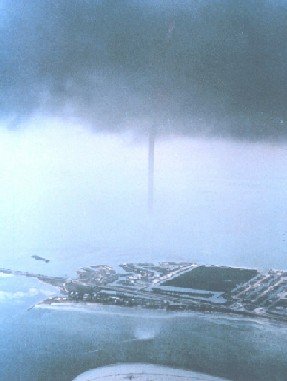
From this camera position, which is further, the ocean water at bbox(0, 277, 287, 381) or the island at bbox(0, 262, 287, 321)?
the island at bbox(0, 262, 287, 321)

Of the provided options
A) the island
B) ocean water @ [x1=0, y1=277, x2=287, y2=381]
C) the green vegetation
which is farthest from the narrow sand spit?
the green vegetation

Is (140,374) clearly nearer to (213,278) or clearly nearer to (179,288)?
(179,288)

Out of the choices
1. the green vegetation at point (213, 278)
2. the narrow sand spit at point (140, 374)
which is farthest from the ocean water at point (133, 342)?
the green vegetation at point (213, 278)

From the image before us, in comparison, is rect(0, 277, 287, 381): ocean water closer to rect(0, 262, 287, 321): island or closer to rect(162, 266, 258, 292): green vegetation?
rect(0, 262, 287, 321): island

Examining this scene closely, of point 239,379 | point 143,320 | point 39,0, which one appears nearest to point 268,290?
point 239,379

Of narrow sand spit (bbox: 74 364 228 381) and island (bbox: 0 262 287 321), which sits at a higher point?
island (bbox: 0 262 287 321)
